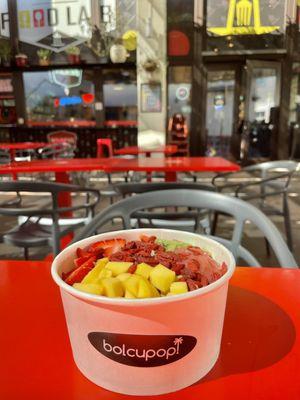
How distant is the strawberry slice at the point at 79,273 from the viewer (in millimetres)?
461

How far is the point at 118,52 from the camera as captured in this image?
797 cm

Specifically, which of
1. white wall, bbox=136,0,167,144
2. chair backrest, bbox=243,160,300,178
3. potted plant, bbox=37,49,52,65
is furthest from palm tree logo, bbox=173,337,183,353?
potted plant, bbox=37,49,52,65

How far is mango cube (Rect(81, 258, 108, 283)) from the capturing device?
440 mm

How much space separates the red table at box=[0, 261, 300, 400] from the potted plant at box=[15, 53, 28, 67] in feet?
30.4

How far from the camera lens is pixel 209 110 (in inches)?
333

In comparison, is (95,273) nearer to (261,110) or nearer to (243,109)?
(243,109)

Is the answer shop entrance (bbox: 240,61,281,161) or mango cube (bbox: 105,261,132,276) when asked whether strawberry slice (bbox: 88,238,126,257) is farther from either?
shop entrance (bbox: 240,61,281,161)

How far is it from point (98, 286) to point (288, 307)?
1.18ft

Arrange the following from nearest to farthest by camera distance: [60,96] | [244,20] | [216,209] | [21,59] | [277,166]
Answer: [216,209] < [277,166] < [244,20] < [21,59] < [60,96]

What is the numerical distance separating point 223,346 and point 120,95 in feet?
29.3

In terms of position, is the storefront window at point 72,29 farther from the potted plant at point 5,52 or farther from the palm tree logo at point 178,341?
the palm tree logo at point 178,341

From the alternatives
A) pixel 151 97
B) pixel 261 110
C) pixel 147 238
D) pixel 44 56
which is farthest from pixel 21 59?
pixel 147 238

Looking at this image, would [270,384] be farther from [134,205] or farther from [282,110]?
[282,110]

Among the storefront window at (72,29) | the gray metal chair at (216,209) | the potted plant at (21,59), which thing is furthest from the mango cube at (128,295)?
the potted plant at (21,59)
